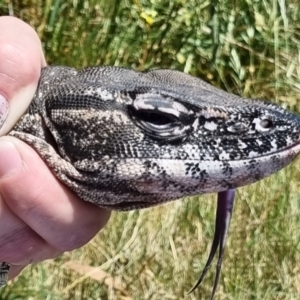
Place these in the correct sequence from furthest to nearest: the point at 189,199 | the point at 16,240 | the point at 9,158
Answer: the point at 189,199 < the point at 16,240 < the point at 9,158

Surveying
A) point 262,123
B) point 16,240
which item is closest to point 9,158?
point 16,240

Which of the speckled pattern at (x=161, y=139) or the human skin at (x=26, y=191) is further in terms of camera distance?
the human skin at (x=26, y=191)

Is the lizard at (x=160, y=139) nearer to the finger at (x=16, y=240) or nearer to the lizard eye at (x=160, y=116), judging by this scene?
the lizard eye at (x=160, y=116)

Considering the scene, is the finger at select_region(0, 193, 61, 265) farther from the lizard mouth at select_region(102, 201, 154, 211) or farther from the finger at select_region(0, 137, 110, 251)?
the lizard mouth at select_region(102, 201, 154, 211)

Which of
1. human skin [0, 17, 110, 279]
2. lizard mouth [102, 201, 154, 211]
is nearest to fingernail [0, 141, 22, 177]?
human skin [0, 17, 110, 279]

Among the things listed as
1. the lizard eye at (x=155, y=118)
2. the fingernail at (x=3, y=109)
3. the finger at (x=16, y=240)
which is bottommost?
the finger at (x=16, y=240)

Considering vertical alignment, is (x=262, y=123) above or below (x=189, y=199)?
above

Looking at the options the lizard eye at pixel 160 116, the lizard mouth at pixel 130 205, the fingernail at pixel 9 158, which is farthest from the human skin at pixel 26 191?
the lizard eye at pixel 160 116

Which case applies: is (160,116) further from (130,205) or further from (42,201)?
(42,201)

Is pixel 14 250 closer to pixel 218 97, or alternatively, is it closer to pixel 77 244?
pixel 77 244
